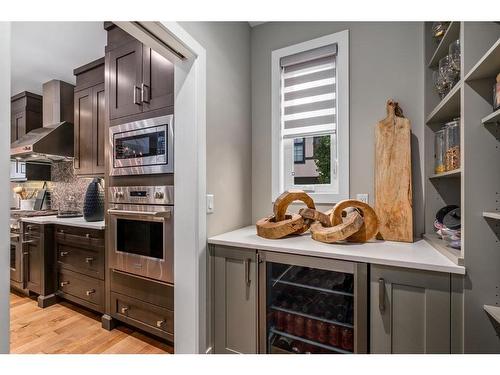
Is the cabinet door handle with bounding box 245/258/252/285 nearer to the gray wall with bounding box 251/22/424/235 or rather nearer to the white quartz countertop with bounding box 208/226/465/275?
the white quartz countertop with bounding box 208/226/465/275

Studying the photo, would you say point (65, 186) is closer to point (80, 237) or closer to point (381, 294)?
point (80, 237)

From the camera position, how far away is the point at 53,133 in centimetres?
277

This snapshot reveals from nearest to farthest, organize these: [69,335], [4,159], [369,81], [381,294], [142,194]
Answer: [4,159]
[381,294]
[369,81]
[142,194]
[69,335]

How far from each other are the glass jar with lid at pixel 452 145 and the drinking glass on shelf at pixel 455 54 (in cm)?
26

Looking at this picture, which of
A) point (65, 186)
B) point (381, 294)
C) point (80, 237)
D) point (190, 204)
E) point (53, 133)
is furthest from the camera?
point (65, 186)

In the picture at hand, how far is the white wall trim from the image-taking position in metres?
1.42

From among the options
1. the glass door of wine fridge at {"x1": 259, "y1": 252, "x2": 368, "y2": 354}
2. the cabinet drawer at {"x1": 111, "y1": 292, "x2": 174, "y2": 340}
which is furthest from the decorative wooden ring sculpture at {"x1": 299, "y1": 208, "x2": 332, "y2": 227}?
the cabinet drawer at {"x1": 111, "y1": 292, "x2": 174, "y2": 340}

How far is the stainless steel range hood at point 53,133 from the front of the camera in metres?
2.67

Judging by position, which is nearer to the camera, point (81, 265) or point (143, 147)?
point (143, 147)

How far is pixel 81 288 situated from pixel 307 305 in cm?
210

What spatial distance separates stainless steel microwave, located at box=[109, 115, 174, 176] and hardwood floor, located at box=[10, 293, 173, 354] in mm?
1297

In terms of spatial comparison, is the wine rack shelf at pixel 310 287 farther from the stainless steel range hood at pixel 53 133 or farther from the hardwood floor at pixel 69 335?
the stainless steel range hood at pixel 53 133

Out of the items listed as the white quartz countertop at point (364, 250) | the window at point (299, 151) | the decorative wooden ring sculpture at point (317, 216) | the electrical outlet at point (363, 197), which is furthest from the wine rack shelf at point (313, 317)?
the window at point (299, 151)

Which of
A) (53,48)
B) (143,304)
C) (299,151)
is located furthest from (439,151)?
(53,48)
